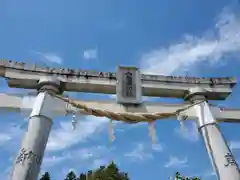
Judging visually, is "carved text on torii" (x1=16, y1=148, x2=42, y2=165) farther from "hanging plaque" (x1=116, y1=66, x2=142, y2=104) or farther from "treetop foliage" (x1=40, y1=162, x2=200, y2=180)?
"treetop foliage" (x1=40, y1=162, x2=200, y2=180)

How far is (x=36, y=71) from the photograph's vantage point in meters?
5.56

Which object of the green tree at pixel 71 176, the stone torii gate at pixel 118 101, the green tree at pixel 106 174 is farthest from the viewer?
the green tree at pixel 71 176

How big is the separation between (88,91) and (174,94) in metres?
2.09

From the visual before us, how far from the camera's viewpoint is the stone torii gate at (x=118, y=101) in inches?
181

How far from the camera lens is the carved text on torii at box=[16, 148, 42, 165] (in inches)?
165

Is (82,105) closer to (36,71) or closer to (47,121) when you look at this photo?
(47,121)

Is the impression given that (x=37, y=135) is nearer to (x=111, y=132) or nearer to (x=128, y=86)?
(x=111, y=132)

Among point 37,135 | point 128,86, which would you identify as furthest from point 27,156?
point 128,86

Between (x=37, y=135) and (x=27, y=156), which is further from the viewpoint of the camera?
(x=37, y=135)

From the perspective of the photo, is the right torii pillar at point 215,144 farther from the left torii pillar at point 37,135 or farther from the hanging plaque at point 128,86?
the left torii pillar at point 37,135

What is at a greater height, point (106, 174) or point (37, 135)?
point (106, 174)

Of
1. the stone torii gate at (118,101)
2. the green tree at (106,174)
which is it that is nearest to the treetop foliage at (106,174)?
the green tree at (106,174)

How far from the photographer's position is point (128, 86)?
231 inches

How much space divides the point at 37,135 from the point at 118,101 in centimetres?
191
